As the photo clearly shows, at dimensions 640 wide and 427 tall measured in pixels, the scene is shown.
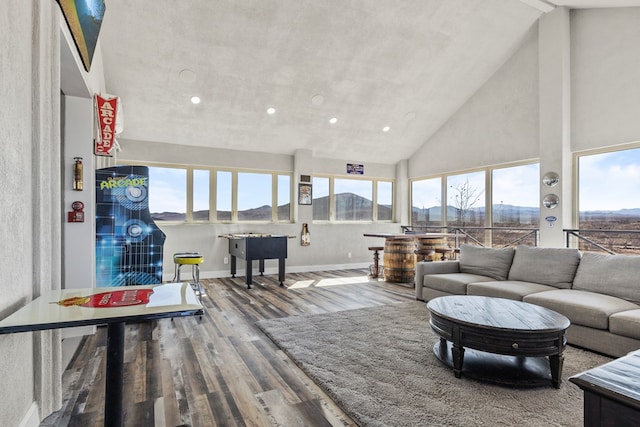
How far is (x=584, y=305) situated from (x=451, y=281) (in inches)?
57.7

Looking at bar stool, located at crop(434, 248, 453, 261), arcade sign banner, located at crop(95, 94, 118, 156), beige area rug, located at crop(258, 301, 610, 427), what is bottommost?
beige area rug, located at crop(258, 301, 610, 427)

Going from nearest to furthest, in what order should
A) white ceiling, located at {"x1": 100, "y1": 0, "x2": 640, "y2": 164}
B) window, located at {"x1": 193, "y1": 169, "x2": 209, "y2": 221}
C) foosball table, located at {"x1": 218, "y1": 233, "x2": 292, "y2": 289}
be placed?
white ceiling, located at {"x1": 100, "y1": 0, "x2": 640, "y2": 164} → foosball table, located at {"x1": 218, "y1": 233, "x2": 292, "y2": 289} → window, located at {"x1": 193, "y1": 169, "x2": 209, "y2": 221}

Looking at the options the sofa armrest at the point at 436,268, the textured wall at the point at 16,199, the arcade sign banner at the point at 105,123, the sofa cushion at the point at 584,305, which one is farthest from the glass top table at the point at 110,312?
the sofa armrest at the point at 436,268

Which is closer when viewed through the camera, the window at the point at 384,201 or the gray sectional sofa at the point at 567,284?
the gray sectional sofa at the point at 567,284

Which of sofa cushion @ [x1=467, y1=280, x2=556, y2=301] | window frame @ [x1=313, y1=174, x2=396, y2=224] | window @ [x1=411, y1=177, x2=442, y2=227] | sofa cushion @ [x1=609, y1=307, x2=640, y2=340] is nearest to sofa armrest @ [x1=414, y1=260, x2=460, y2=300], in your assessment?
sofa cushion @ [x1=467, y1=280, x2=556, y2=301]

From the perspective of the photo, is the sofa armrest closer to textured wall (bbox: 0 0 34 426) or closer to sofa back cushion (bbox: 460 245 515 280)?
sofa back cushion (bbox: 460 245 515 280)

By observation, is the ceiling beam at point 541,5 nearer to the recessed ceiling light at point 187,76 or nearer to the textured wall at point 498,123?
the textured wall at point 498,123

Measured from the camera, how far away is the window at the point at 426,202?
26.7 feet

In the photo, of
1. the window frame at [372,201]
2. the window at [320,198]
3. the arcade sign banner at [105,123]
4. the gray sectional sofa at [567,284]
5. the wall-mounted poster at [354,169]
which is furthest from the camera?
the wall-mounted poster at [354,169]

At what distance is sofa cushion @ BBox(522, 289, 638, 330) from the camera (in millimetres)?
3035

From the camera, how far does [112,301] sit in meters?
1.76

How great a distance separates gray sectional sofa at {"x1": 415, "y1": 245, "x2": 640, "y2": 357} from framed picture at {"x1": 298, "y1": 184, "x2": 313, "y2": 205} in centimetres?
336

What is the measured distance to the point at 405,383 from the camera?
2.51m

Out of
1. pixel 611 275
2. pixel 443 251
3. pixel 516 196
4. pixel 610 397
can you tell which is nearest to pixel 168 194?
pixel 443 251
